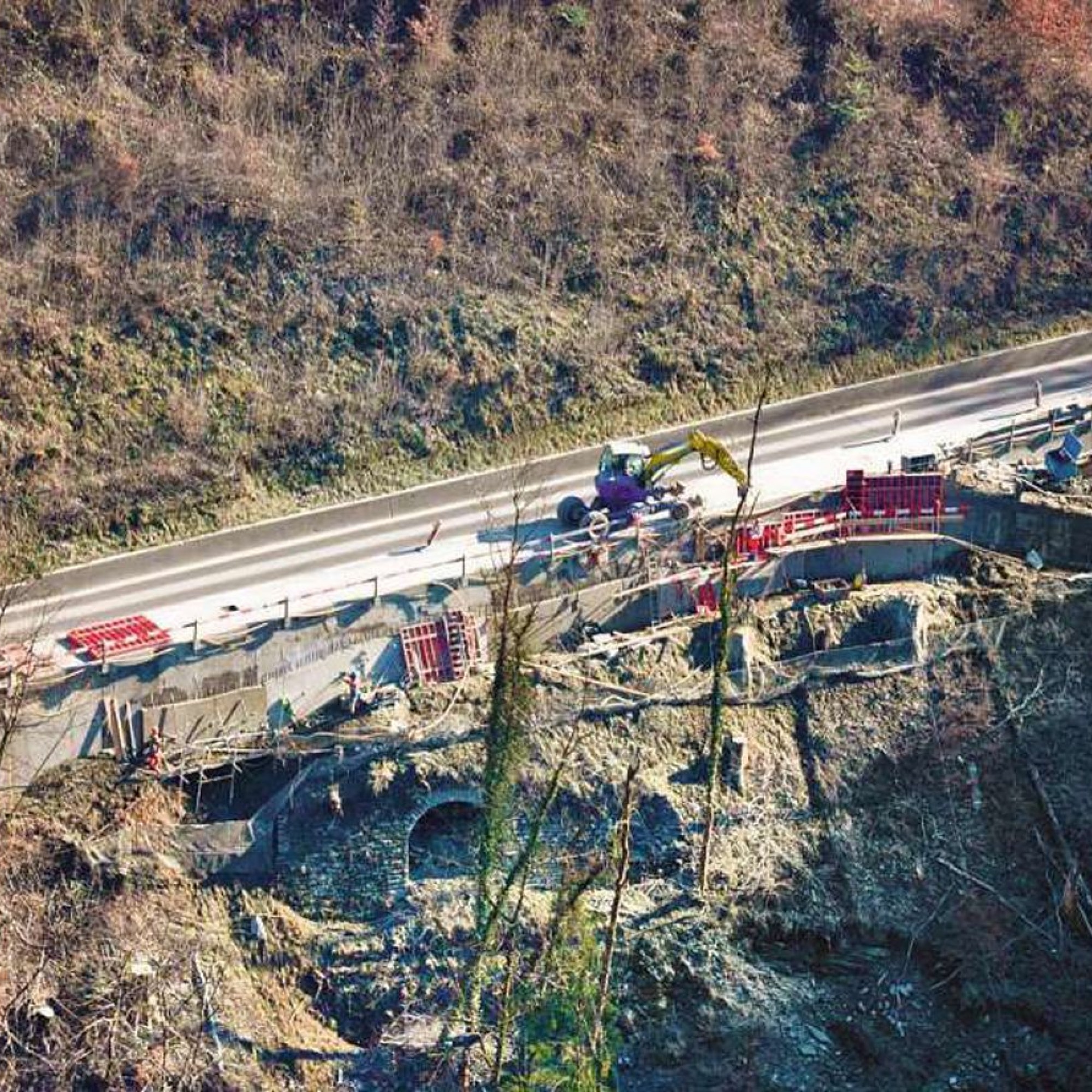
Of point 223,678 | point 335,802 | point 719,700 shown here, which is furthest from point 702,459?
point 223,678

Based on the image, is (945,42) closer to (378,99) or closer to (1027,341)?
(1027,341)

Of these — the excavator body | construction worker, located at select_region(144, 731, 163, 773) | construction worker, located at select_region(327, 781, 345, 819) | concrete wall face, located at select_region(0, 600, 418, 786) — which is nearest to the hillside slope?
the excavator body

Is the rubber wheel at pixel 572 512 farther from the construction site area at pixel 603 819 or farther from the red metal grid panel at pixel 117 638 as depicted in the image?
the red metal grid panel at pixel 117 638

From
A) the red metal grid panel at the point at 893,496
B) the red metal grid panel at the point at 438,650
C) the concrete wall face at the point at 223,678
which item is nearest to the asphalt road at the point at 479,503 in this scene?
the red metal grid panel at the point at 438,650

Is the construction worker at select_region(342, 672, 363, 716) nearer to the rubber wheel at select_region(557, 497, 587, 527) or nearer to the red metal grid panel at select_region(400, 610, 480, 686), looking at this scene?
the red metal grid panel at select_region(400, 610, 480, 686)

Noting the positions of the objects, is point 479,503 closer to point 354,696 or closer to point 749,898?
point 354,696
